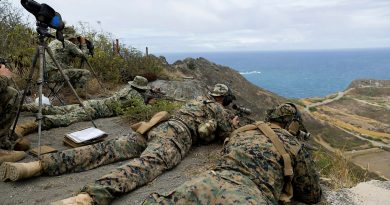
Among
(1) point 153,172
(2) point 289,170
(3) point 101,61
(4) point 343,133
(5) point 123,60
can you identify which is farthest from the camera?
(4) point 343,133

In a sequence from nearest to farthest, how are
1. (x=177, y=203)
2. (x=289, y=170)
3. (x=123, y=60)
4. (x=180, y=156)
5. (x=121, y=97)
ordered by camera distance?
(x=177, y=203)
(x=289, y=170)
(x=180, y=156)
(x=121, y=97)
(x=123, y=60)

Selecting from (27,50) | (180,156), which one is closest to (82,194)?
(180,156)

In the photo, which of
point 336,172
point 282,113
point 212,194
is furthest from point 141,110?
point 212,194

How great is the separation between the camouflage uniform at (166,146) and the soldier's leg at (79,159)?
1.04ft

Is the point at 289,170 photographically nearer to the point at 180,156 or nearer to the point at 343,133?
the point at 180,156

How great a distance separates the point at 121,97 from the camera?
8.49 meters

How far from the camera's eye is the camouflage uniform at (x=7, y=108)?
554 cm

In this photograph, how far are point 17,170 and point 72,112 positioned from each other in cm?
316

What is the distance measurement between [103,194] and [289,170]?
1.95 metres

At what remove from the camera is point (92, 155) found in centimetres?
560

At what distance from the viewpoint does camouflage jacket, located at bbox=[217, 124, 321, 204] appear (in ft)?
13.3

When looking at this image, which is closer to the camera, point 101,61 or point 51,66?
point 51,66

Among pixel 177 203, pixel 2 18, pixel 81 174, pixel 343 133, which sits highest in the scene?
pixel 2 18

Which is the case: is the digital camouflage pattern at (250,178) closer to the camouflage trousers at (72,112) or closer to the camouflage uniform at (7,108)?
the camouflage uniform at (7,108)
